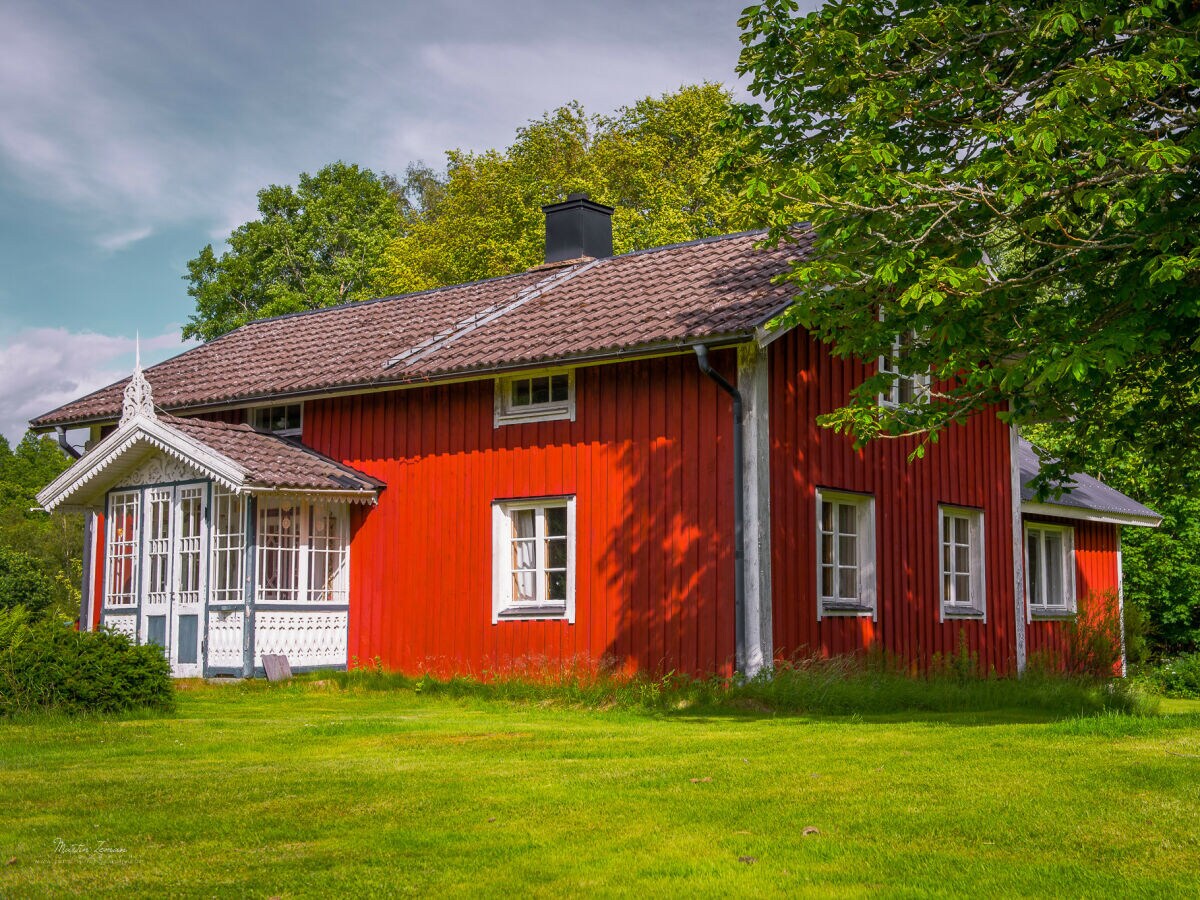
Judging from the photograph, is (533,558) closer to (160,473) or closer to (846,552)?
(846,552)

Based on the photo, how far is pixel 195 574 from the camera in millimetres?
17547

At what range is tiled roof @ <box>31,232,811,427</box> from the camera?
49.3ft

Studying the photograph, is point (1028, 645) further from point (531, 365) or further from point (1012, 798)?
point (1012, 798)

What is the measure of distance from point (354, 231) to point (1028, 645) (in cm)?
3289

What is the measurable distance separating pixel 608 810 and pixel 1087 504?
16505 mm

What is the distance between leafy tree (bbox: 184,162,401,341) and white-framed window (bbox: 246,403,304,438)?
27310 mm

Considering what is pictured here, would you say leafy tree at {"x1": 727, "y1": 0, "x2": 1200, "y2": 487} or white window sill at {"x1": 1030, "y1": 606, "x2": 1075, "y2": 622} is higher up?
leafy tree at {"x1": 727, "y1": 0, "x2": 1200, "y2": 487}

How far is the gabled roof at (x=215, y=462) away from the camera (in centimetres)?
1639

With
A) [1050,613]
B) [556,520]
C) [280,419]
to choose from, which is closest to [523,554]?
[556,520]

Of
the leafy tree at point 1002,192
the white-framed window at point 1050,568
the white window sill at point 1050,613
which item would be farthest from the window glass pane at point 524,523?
the white-framed window at point 1050,568

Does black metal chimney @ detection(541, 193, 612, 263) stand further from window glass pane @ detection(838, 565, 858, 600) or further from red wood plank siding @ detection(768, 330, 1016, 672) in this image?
window glass pane @ detection(838, 565, 858, 600)

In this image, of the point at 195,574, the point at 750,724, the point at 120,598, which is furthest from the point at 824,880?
the point at 120,598

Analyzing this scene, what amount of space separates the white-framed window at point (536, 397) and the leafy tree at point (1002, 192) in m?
3.79

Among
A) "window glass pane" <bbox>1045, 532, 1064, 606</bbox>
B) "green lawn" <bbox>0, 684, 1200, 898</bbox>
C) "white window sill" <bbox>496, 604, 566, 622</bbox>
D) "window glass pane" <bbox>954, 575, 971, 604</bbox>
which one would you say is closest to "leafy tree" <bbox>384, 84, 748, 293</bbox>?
"window glass pane" <bbox>1045, 532, 1064, 606</bbox>
